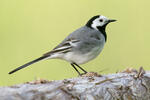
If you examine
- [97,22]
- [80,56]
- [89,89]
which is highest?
[89,89]

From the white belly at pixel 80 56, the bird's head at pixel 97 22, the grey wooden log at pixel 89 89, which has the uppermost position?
the grey wooden log at pixel 89 89

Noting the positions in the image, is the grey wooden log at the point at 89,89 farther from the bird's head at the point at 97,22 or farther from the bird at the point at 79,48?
the bird's head at the point at 97,22

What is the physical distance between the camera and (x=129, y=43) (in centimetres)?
744

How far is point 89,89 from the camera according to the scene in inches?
117

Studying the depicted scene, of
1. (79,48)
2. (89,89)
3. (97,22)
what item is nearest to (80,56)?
(79,48)

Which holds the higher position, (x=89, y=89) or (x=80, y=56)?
(x=89, y=89)

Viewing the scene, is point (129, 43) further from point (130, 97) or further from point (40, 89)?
point (40, 89)

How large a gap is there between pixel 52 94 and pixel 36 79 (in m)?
0.27

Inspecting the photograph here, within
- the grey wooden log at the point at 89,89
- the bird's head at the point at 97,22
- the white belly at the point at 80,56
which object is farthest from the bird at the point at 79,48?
the grey wooden log at the point at 89,89

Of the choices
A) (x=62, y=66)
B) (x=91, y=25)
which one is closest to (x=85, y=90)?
(x=91, y=25)

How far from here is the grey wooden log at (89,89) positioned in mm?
2645

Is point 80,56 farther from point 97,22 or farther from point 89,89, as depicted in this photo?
point 89,89

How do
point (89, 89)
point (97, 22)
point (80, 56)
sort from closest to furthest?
1. point (89, 89)
2. point (80, 56)
3. point (97, 22)

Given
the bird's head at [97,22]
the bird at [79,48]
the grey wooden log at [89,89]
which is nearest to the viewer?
the grey wooden log at [89,89]
